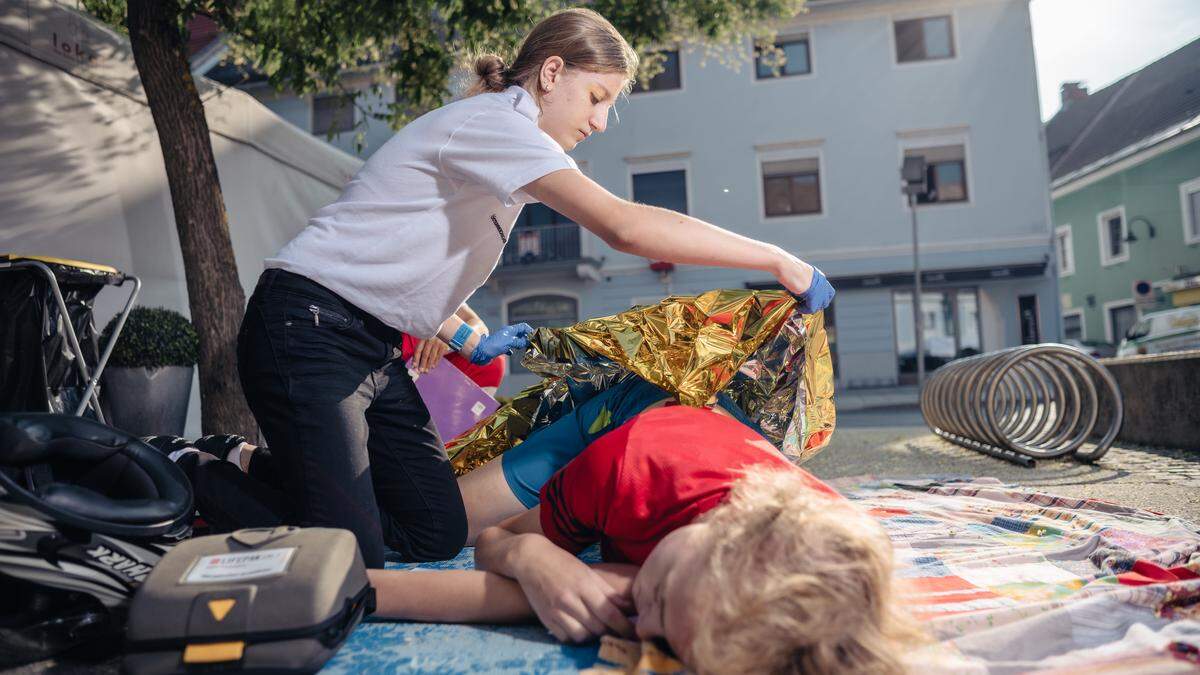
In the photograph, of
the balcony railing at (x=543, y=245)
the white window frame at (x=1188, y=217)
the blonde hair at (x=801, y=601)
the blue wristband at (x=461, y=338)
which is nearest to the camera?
the blonde hair at (x=801, y=601)

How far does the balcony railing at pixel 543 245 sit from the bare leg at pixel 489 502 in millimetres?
15591

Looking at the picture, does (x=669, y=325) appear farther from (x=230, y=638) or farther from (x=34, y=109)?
(x=34, y=109)

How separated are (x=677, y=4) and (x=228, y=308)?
508 centimetres

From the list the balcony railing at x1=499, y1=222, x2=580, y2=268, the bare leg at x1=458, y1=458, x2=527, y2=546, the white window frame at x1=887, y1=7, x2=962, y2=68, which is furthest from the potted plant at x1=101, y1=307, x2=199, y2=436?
the white window frame at x1=887, y1=7, x2=962, y2=68

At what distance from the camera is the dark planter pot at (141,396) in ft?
14.6

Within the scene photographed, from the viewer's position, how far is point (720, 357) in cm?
224

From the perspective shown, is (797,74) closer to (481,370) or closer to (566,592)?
(481,370)

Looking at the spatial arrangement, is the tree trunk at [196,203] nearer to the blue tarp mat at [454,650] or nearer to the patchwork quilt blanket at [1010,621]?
the patchwork quilt blanket at [1010,621]

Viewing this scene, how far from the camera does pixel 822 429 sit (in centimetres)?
244

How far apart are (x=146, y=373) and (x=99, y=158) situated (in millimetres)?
1525

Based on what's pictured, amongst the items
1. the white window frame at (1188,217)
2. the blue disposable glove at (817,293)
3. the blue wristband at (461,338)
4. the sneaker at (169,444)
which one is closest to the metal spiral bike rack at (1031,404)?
the blue disposable glove at (817,293)

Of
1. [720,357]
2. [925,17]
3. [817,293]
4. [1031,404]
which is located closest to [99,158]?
[720,357]

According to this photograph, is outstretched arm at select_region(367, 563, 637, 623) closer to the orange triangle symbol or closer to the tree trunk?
the orange triangle symbol

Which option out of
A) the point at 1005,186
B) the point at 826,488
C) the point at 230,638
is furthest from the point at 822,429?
the point at 1005,186
